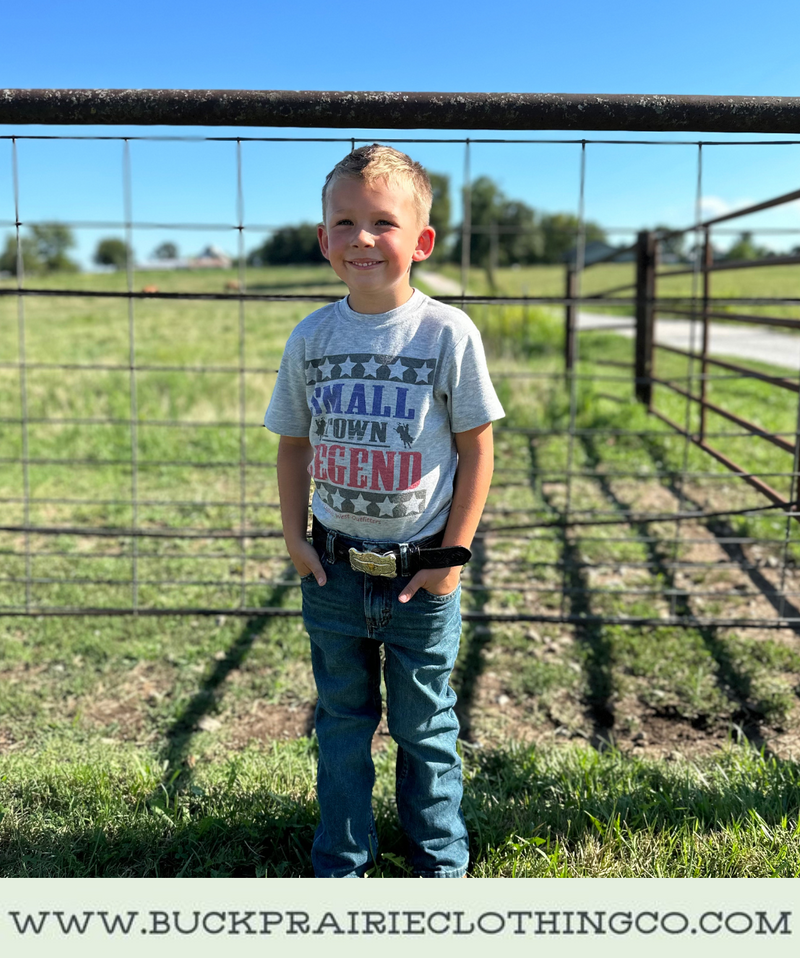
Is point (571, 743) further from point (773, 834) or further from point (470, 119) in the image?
point (470, 119)

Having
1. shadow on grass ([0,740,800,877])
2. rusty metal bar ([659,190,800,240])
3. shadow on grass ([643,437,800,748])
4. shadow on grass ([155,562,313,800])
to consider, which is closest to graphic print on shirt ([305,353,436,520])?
shadow on grass ([0,740,800,877])

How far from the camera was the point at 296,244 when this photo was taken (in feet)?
38.2

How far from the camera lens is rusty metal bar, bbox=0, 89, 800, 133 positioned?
222 centimetres

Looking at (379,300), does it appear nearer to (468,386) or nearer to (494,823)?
(468,386)

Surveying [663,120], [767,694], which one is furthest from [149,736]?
[663,120]

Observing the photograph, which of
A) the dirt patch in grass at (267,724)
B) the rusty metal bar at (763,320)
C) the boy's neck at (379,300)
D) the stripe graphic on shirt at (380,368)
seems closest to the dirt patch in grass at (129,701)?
the dirt patch in grass at (267,724)

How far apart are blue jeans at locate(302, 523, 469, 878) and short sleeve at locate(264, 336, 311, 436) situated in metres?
0.25

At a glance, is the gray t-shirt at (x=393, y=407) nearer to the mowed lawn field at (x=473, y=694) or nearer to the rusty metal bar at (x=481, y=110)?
the rusty metal bar at (x=481, y=110)

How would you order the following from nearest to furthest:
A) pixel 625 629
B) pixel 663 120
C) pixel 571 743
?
1. pixel 663 120
2. pixel 571 743
3. pixel 625 629

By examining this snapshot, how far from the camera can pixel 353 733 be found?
1.85 meters

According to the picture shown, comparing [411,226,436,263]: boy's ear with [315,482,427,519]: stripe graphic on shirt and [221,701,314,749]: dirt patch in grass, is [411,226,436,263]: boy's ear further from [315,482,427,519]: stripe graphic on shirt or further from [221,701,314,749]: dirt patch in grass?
[221,701,314,749]: dirt patch in grass

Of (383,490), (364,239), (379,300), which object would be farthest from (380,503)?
(364,239)

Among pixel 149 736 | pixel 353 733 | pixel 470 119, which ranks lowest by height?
pixel 149 736

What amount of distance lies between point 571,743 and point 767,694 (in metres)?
0.79
